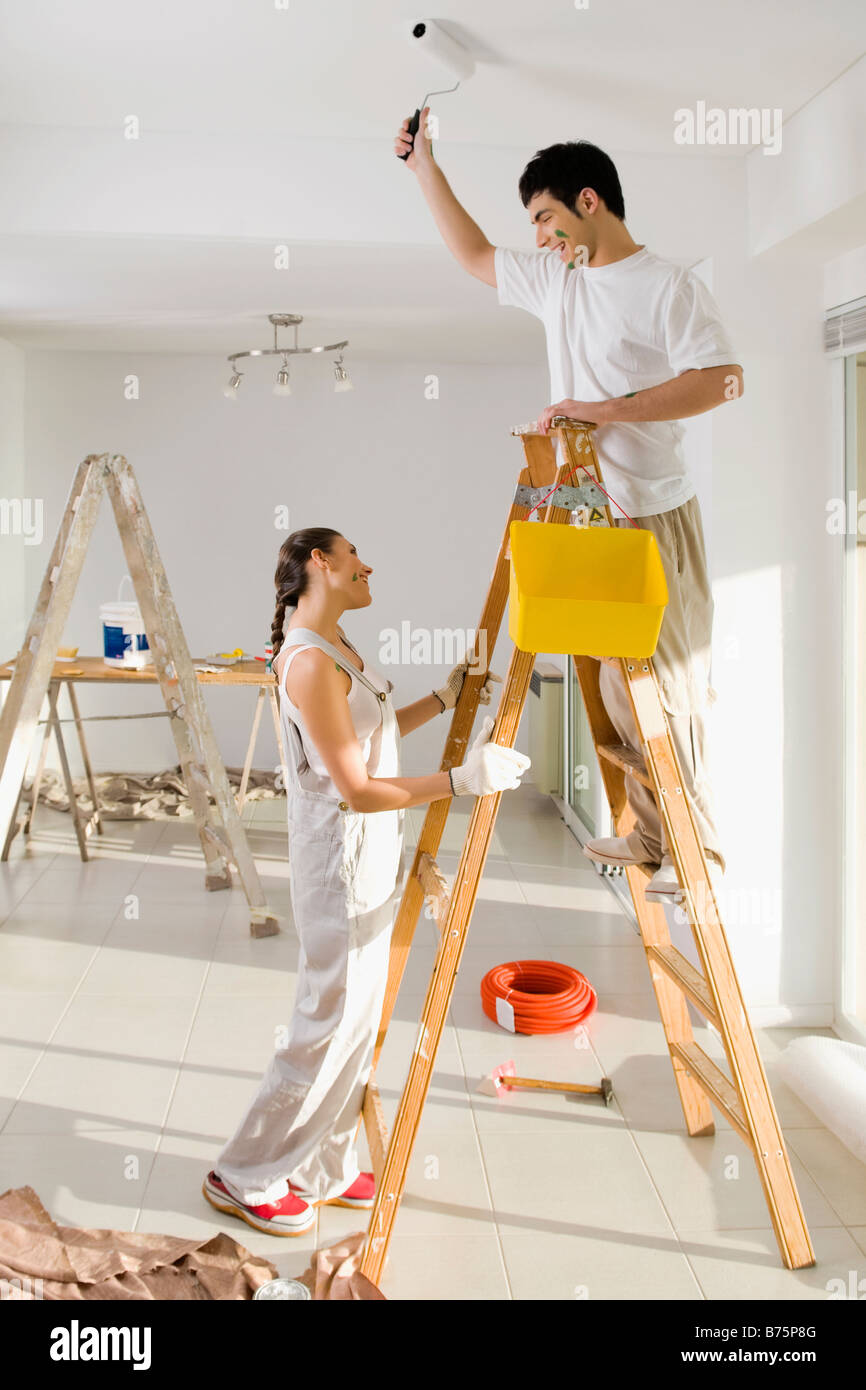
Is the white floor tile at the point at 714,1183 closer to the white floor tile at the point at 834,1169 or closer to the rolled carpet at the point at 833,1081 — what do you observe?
the white floor tile at the point at 834,1169

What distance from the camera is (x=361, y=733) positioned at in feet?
8.96

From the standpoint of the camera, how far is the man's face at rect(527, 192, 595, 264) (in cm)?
246

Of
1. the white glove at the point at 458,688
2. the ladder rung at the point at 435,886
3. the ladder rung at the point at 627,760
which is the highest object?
the white glove at the point at 458,688

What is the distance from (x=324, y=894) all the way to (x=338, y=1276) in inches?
33.0

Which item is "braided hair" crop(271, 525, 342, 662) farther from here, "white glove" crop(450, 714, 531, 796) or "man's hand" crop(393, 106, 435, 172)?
"man's hand" crop(393, 106, 435, 172)

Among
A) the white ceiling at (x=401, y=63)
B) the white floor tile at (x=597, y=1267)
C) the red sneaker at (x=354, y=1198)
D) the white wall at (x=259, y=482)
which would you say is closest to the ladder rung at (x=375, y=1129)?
the red sneaker at (x=354, y=1198)

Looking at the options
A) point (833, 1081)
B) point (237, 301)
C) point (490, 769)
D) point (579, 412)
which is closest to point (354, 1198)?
point (490, 769)

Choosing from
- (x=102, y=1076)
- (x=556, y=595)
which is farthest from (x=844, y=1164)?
(x=102, y=1076)

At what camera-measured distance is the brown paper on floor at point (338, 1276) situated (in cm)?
250

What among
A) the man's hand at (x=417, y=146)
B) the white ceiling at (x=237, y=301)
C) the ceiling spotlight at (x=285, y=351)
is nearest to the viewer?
the man's hand at (x=417, y=146)

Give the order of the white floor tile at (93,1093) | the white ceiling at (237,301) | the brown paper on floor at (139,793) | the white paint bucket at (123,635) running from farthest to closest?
the brown paper on floor at (139,793)
the white paint bucket at (123,635)
the white ceiling at (237,301)
the white floor tile at (93,1093)

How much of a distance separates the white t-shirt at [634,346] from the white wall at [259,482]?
5.22m

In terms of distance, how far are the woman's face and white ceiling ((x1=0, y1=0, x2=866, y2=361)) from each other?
1.38 metres

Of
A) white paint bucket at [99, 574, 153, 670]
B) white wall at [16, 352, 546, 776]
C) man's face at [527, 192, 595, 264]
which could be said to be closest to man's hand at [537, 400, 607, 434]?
man's face at [527, 192, 595, 264]
